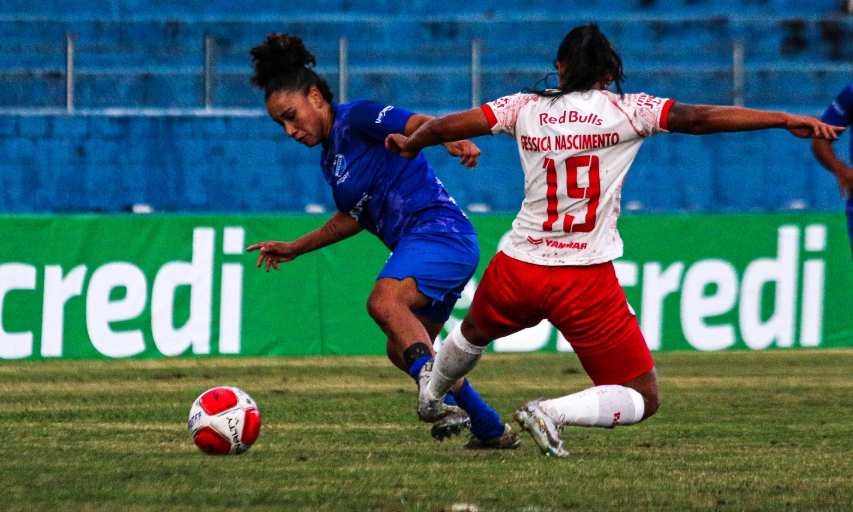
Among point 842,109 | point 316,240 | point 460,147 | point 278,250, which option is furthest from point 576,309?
point 842,109

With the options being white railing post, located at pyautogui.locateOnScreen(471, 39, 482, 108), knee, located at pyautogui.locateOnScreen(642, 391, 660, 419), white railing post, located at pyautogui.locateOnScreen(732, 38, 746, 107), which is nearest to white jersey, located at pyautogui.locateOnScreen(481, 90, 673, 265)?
knee, located at pyautogui.locateOnScreen(642, 391, 660, 419)

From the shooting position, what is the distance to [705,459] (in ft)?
19.7

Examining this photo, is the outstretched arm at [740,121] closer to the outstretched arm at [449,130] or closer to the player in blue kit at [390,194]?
the outstretched arm at [449,130]

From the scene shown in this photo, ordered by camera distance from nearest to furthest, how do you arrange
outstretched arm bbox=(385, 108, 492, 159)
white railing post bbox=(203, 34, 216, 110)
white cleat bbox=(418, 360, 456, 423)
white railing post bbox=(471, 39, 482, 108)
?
1. outstretched arm bbox=(385, 108, 492, 159)
2. white cleat bbox=(418, 360, 456, 423)
3. white railing post bbox=(203, 34, 216, 110)
4. white railing post bbox=(471, 39, 482, 108)

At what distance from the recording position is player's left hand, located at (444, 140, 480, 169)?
6.00m

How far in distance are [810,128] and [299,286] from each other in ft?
27.1

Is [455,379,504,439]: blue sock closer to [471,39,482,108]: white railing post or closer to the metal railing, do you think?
the metal railing

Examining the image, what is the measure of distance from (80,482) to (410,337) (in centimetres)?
160

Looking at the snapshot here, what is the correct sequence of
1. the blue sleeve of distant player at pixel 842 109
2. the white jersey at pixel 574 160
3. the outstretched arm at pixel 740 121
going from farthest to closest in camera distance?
the blue sleeve of distant player at pixel 842 109
the white jersey at pixel 574 160
the outstretched arm at pixel 740 121

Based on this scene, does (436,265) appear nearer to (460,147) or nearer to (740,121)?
(460,147)

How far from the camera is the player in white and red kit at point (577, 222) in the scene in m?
5.14

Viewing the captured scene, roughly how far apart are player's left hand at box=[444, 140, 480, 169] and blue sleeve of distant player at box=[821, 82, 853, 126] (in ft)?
9.63

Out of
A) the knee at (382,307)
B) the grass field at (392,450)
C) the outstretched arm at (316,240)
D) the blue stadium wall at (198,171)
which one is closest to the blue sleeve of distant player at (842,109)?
the grass field at (392,450)

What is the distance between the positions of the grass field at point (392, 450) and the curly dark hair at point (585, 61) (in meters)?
1.49
